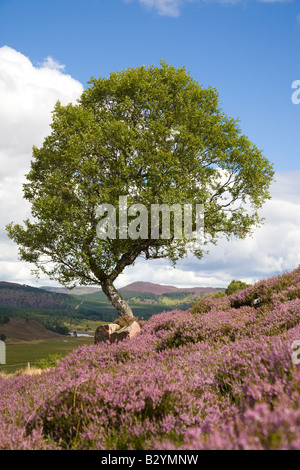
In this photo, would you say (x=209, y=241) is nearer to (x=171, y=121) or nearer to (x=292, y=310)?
(x=171, y=121)

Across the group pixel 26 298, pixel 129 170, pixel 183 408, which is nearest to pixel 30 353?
pixel 129 170

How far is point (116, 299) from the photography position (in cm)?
2042

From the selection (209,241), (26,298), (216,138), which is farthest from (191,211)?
(26,298)

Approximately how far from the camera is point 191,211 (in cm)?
1920

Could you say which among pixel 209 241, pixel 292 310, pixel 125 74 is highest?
pixel 125 74

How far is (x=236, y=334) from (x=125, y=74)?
19928 mm

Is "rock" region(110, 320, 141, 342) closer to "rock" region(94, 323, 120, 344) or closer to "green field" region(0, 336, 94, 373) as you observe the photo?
"rock" region(94, 323, 120, 344)

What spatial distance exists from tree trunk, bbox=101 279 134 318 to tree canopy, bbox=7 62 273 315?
2.5 inches

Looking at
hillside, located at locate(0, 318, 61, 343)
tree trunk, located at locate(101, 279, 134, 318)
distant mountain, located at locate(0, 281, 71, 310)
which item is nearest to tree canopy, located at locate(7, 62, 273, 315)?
tree trunk, located at locate(101, 279, 134, 318)

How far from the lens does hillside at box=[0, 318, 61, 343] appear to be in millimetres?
93562

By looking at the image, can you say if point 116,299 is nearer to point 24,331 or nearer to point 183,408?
point 183,408

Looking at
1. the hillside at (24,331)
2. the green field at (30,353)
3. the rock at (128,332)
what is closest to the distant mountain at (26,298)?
the hillside at (24,331)

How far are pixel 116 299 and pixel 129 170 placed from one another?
26.1 feet

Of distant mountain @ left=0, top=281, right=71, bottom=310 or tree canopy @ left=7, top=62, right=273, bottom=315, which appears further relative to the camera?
distant mountain @ left=0, top=281, right=71, bottom=310
